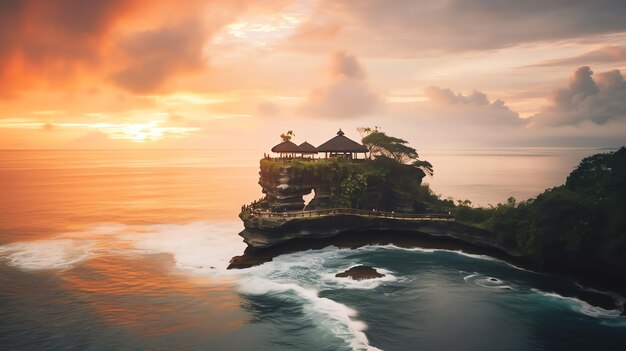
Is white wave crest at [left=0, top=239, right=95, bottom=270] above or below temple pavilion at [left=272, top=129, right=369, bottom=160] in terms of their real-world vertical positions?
below

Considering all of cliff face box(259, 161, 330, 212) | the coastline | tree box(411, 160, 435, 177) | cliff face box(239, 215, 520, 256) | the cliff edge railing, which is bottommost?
the coastline

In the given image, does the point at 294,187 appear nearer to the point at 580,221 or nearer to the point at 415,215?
the point at 415,215

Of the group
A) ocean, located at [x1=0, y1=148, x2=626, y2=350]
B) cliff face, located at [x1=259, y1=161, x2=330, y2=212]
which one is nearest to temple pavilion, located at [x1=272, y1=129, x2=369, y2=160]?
cliff face, located at [x1=259, y1=161, x2=330, y2=212]

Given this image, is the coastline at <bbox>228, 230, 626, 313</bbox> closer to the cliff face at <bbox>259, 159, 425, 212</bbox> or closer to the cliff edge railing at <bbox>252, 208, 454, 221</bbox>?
the cliff edge railing at <bbox>252, 208, 454, 221</bbox>

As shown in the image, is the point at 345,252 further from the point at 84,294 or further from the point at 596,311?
the point at 84,294

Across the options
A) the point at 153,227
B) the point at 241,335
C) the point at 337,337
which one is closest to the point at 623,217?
the point at 337,337

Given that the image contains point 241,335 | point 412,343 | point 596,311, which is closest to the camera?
point 412,343

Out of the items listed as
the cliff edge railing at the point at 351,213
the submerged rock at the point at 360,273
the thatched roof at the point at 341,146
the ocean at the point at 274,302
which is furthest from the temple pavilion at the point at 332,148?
the submerged rock at the point at 360,273

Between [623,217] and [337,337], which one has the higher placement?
[623,217]
